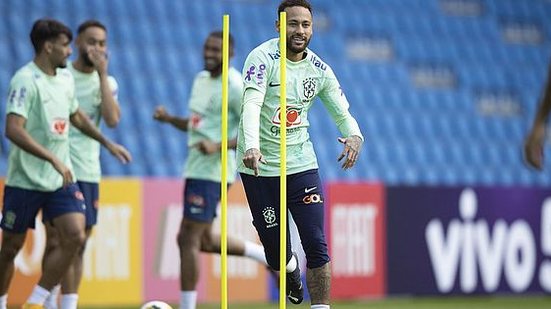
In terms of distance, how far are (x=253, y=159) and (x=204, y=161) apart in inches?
115

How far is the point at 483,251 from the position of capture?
514 inches

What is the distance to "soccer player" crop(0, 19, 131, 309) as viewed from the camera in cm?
798

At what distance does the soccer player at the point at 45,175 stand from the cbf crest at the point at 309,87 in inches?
80.1

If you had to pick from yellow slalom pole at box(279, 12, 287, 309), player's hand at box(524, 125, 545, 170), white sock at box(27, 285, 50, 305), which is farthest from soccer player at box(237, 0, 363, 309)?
white sock at box(27, 285, 50, 305)

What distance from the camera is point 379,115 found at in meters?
19.1

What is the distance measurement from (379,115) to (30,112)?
11513 mm

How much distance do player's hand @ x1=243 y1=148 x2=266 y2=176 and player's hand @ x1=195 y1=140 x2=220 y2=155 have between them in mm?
2670

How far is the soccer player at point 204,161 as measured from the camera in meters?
8.91

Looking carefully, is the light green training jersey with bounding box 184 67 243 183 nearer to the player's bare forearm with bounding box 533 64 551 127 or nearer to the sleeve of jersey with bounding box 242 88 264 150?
the sleeve of jersey with bounding box 242 88 264 150

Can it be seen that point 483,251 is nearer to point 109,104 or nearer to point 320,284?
point 109,104

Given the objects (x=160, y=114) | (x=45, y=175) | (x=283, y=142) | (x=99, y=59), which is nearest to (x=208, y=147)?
(x=160, y=114)

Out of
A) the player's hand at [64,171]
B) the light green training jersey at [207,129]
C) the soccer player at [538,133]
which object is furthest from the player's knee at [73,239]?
the soccer player at [538,133]

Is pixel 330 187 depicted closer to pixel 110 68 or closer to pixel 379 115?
pixel 110 68

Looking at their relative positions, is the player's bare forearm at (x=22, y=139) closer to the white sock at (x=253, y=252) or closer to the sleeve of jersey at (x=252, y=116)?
the sleeve of jersey at (x=252, y=116)
